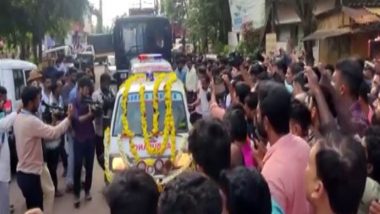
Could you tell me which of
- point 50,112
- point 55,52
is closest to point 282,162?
point 50,112

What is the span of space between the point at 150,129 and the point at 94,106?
1.15 metres

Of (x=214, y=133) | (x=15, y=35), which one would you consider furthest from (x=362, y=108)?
(x=15, y=35)

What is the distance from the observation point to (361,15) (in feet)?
52.1

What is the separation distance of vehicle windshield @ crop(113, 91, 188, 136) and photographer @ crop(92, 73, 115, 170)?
0.50 metres

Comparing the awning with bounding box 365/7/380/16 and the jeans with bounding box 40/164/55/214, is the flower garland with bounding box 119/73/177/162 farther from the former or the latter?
the awning with bounding box 365/7/380/16

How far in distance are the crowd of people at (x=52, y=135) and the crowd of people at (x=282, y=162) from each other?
2449 mm

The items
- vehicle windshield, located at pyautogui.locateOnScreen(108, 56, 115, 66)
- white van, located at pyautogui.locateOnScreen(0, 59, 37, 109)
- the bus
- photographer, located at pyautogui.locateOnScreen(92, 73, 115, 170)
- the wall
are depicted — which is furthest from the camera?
vehicle windshield, located at pyautogui.locateOnScreen(108, 56, 115, 66)

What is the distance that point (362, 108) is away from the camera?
5824mm

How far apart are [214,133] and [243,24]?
73.8ft

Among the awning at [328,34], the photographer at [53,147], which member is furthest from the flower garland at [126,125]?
the awning at [328,34]

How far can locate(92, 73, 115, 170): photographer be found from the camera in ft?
33.2

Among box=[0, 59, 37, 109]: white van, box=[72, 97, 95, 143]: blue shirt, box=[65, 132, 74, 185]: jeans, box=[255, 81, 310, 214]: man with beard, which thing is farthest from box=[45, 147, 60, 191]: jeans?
box=[255, 81, 310, 214]: man with beard

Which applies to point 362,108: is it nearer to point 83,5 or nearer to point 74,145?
point 74,145

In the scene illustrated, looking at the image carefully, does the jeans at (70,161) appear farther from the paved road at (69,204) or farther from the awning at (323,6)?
the awning at (323,6)
